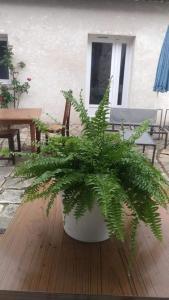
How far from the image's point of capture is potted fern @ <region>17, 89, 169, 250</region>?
0.85 m

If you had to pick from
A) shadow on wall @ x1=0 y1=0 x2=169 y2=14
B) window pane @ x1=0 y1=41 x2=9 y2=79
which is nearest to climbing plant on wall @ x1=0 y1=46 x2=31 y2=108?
window pane @ x1=0 y1=41 x2=9 y2=79

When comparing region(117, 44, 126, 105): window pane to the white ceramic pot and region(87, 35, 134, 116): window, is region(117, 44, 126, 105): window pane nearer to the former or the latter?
region(87, 35, 134, 116): window

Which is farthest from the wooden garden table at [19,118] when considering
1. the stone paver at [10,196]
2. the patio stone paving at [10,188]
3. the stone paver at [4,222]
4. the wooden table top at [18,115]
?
the stone paver at [4,222]

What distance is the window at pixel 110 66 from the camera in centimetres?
585

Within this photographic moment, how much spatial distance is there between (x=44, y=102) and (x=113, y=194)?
5.45 metres

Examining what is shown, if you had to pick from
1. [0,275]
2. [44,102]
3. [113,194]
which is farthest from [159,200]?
[44,102]

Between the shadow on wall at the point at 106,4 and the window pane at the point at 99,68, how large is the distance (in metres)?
0.75

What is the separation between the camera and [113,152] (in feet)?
3.18

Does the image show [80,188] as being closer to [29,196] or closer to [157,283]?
[29,196]

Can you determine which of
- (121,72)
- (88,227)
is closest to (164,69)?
(121,72)

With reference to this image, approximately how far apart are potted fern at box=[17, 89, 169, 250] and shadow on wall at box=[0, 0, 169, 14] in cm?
513

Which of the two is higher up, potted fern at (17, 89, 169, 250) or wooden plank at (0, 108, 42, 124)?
potted fern at (17, 89, 169, 250)

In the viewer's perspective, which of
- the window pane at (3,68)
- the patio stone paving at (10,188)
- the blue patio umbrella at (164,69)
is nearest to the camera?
the patio stone paving at (10,188)

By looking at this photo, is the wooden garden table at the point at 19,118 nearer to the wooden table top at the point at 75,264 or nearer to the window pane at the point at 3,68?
the wooden table top at the point at 75,264
